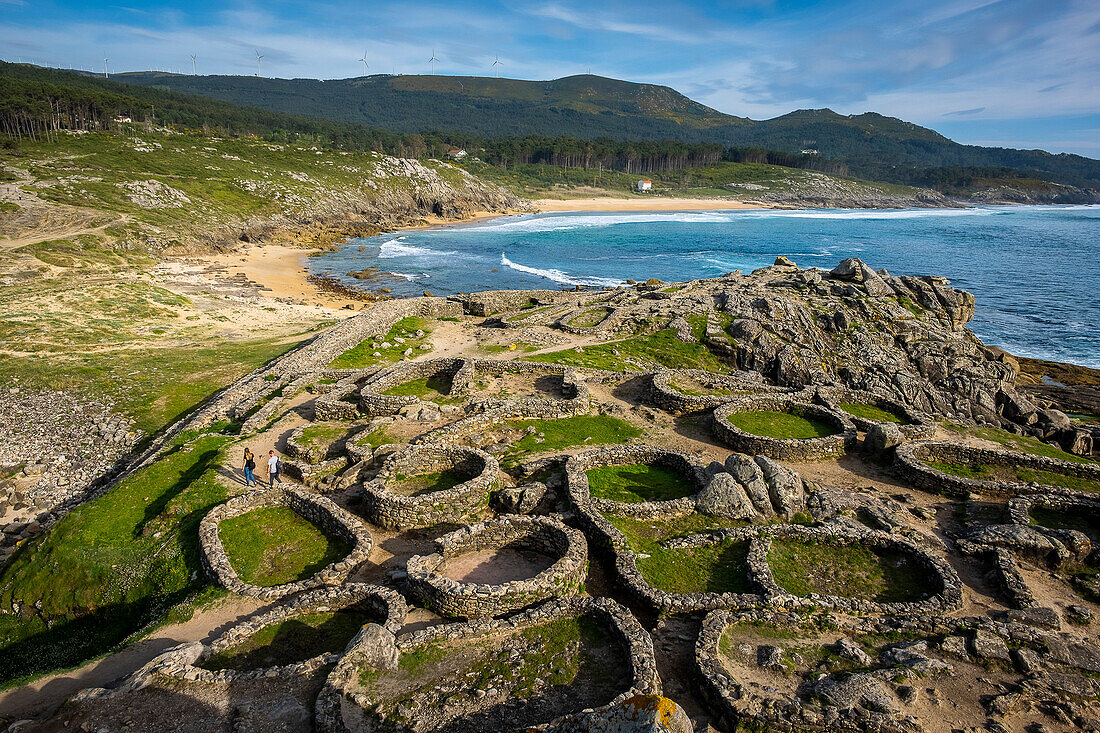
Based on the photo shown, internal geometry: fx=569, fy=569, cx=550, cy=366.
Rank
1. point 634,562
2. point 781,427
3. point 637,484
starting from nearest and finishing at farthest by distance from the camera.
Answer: point 634,562 < point 637,484 < point 781,427

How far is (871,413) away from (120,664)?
26.3 m

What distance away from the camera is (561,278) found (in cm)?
6856

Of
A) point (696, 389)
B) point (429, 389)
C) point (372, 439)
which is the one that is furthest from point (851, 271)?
point (372, 439)

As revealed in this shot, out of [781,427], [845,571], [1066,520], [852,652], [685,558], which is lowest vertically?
[685,558]

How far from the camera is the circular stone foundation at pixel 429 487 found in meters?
16.1

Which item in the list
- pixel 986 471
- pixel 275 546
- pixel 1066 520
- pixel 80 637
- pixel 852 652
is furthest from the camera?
pixel 986 471

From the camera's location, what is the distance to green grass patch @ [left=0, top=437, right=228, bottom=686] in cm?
1341

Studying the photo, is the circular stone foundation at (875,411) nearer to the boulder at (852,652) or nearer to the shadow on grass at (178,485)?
the boulder at (852,652)

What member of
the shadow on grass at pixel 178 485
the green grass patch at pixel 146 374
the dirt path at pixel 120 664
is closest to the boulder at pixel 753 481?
the dirt path at pixel 120 664

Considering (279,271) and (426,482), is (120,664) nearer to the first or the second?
(426,482)

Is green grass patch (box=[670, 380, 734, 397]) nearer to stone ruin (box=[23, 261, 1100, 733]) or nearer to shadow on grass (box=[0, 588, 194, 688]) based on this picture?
→ stone ruin (box=[23, 261, 1100, 733])

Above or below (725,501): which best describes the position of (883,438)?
above

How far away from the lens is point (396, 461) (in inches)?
712

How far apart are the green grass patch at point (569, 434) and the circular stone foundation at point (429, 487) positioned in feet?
4.91
